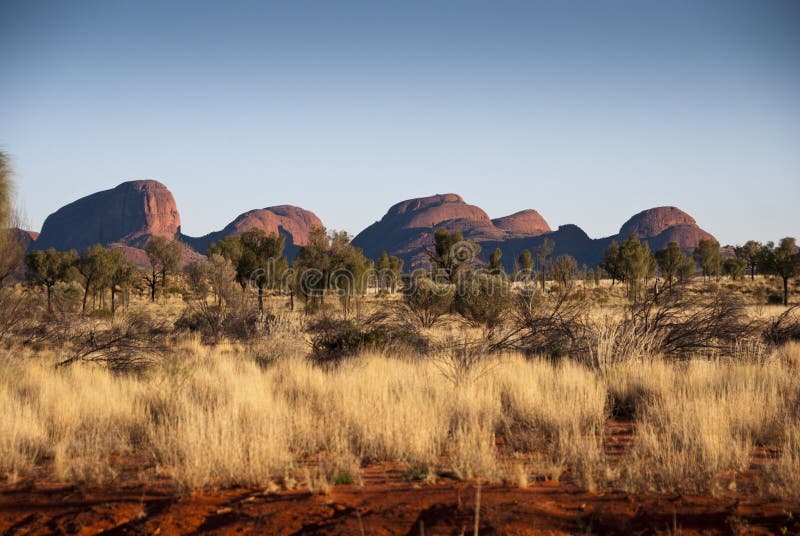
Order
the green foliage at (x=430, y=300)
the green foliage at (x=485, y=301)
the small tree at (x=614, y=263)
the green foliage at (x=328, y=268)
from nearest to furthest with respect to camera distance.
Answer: the green foliage at (x=485, y=301) < the green foliage at (x=430, y=300) < the green foliage at (x=328, y=268) < the small tree at (x=614, y=263)

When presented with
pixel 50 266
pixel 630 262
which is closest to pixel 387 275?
pixel 630 262

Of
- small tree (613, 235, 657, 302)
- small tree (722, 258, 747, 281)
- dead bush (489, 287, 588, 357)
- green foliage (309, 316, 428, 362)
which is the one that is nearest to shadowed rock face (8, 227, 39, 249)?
green foliage (309, 316, 428, 362)

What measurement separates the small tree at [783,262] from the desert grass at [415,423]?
141 feet

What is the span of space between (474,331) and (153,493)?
15513mm

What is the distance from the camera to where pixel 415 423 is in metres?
6.27

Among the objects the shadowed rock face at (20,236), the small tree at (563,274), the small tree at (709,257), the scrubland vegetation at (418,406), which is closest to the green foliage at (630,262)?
the small tree at (563,274)

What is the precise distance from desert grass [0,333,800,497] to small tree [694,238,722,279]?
232 feet

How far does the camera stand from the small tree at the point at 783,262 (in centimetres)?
4497

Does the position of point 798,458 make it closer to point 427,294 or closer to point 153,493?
point 153,493

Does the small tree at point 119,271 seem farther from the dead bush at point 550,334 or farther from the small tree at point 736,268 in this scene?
the small tree at point 736,268

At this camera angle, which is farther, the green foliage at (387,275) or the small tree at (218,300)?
the green foliage at (387,275)

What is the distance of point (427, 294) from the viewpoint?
23641 millimetres

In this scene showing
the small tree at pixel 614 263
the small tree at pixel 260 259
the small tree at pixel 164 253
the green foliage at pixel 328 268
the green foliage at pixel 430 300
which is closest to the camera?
the green foliage at pixel 430 300

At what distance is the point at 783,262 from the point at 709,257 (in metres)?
29.5
